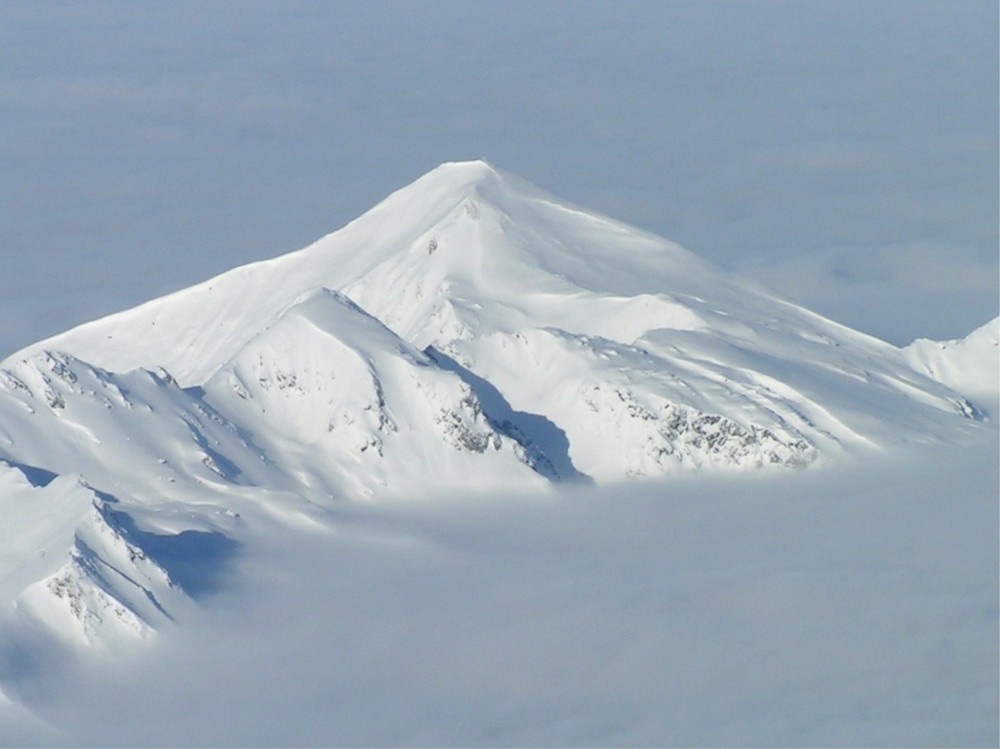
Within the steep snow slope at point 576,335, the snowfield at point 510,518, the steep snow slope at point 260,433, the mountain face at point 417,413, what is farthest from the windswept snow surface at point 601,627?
the steep snow slope at point 576,335

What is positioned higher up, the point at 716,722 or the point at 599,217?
the point at 599,217

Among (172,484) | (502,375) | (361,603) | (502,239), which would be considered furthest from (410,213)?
(361,603)

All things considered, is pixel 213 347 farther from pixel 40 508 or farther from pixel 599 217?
pixel 40 508

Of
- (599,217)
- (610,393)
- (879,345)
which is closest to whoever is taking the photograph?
(610,393)

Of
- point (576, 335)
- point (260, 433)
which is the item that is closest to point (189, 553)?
point (260, 433)

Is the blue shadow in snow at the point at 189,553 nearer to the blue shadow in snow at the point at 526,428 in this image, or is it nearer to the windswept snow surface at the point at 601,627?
the windswept snow surface at the point at 601,627

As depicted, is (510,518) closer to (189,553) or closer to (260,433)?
(260,433)
